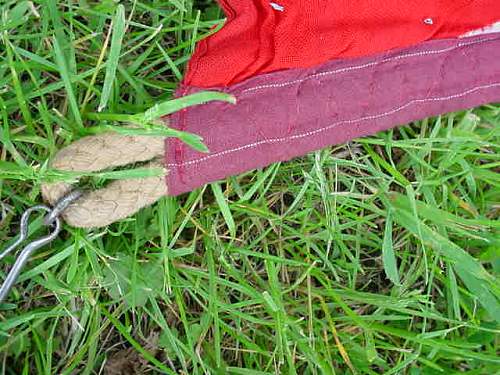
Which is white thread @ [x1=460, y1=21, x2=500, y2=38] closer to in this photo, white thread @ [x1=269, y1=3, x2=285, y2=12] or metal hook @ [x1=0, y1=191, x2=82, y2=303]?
white thread @ [x1=269, y1=3, x2=285, y2=12]

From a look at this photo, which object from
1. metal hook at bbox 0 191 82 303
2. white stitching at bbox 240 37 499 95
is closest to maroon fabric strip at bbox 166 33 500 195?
white stitching at bbox 240 37 499 95

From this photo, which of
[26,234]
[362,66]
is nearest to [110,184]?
[26,234]

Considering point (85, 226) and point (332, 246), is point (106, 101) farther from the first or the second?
point (332, 246)

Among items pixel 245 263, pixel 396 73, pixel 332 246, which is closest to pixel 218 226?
pixel 245 263

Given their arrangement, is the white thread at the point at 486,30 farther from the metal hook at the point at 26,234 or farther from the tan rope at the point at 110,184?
the metal hook at the point at 26,234

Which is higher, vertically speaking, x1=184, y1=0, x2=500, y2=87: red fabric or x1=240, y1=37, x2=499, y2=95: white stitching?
x1=184, y1=0, x2=500, y2=87: red fabric
